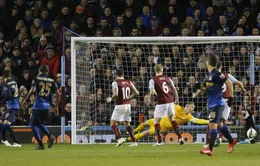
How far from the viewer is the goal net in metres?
21.3

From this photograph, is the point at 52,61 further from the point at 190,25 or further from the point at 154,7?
the point at 190,25

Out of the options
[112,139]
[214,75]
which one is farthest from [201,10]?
[214,75]

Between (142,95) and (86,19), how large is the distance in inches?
143

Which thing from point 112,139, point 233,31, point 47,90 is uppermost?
point 233,31

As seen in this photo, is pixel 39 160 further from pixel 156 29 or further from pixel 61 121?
pixel 156 29

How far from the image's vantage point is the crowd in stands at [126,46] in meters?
21.9

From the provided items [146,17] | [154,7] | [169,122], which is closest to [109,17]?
[146,17]

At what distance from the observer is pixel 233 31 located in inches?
916

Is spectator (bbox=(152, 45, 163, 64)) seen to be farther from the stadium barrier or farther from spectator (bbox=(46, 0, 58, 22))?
spectator (bbox=(46, 0, 58, 22))

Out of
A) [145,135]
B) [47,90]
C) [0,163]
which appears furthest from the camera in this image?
[145,135]

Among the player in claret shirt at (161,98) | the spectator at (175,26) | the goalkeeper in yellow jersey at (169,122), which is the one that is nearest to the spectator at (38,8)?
the spectator at (175,26)

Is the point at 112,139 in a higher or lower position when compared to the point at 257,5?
lower

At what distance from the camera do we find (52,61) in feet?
76.9

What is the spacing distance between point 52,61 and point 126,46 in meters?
2.38
